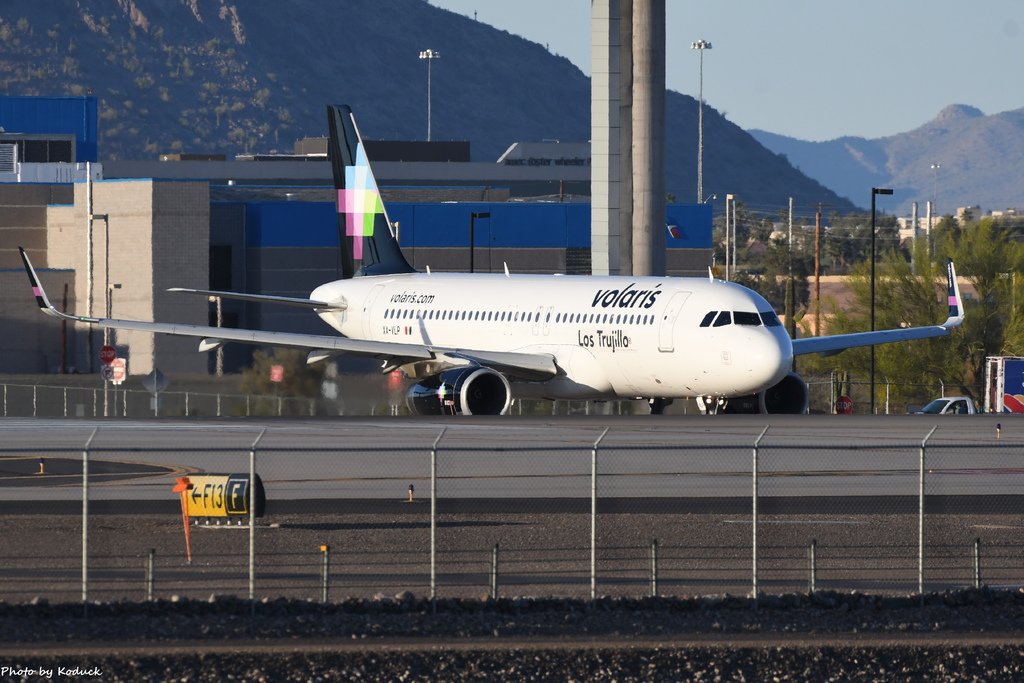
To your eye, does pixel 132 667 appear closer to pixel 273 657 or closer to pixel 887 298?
pixel 273 657

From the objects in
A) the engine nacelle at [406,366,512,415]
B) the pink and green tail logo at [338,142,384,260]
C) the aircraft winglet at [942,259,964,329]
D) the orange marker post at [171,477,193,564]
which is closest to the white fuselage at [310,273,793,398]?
the engine nacelle at [406,366,512,415]

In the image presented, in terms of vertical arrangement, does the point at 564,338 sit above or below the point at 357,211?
below

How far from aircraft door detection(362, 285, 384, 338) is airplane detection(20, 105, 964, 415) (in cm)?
4

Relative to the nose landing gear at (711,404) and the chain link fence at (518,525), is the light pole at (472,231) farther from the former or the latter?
the chain link fence at (518,525)

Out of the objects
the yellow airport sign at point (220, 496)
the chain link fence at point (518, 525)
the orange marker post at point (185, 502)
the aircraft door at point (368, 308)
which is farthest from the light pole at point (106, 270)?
the orange marker post at point (185, 502)

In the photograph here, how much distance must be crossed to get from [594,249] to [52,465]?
31433mm

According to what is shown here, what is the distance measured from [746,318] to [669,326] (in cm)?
205

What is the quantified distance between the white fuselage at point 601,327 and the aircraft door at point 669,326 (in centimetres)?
3

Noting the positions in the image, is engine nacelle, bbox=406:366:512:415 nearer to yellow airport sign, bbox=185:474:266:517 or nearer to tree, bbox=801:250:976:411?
yellow airport sign, bbox=185:474:266:517

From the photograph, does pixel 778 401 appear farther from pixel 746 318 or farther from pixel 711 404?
pixel 746 318

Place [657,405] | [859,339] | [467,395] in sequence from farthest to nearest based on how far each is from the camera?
1. [859,339]
2. [657,405]
3. [467,395]

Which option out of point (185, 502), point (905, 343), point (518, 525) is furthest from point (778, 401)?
point (905, 343)

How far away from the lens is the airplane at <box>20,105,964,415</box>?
42.1 metres

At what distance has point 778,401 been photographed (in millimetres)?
47375
